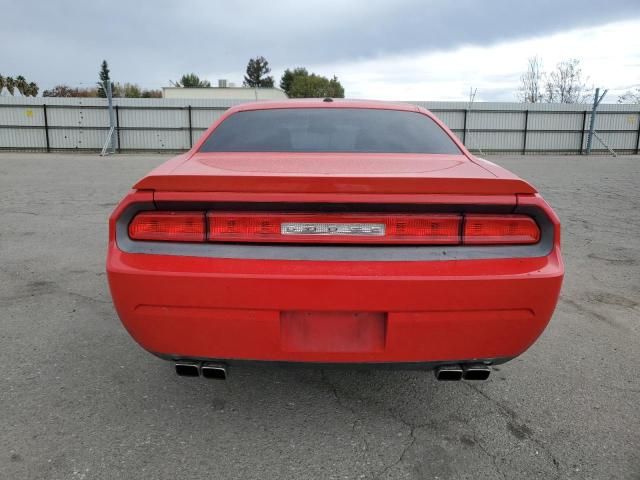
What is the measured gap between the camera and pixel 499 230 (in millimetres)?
1991

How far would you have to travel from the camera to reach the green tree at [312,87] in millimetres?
73438

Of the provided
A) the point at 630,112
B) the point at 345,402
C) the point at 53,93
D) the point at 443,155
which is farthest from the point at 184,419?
the point at 53,93

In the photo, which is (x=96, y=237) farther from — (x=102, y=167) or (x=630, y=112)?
(x=630, y=112)

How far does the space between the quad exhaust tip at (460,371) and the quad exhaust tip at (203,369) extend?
2.91 ft

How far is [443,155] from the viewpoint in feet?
8.87

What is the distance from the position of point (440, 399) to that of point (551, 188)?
33.5 feet

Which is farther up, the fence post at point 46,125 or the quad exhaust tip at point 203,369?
the fence post at point 46,125

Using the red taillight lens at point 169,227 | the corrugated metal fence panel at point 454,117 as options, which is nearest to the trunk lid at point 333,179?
the red taillight lens at point 169,227

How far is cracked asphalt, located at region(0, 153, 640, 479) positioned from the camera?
6.69 feet

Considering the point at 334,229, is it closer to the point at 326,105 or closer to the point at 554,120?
the point at 326,105

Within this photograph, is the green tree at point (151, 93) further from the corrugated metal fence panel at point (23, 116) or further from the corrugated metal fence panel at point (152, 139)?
the corrugated metal fence panel at point (152, 139)

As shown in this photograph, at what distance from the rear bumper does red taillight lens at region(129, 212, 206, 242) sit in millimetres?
85

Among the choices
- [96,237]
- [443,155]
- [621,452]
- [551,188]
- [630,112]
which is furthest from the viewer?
[630,112]

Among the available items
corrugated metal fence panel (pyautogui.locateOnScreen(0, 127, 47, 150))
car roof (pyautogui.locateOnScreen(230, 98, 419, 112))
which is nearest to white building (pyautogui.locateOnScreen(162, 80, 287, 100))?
corrugated metal fence panel (pyautogui.locateOnScreen(0, 127, 47, 150))
